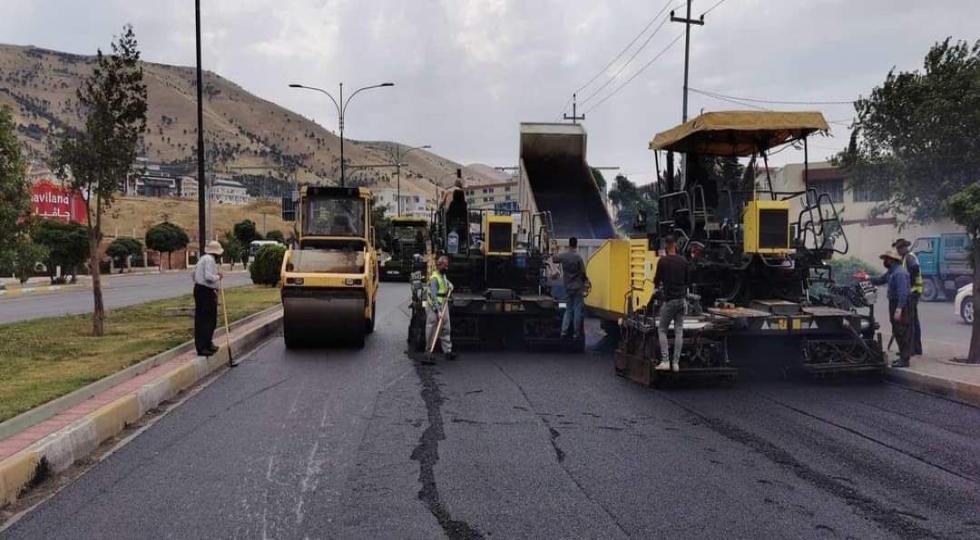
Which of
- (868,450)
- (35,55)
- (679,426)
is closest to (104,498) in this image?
(679,426)

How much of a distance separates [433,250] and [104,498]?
9903 mm

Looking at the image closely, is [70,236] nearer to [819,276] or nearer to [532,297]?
[532,297]

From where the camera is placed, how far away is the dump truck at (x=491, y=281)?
13.0 metres

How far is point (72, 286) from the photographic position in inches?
1387

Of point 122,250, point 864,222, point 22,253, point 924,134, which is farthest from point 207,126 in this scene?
point 22,253

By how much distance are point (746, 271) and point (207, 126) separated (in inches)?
6170

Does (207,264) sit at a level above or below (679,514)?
above

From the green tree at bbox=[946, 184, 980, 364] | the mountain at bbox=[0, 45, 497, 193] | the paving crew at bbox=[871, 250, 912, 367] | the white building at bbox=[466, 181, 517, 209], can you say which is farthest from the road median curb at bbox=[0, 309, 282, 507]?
the mountain at bbox=[0, 45, 497, 193]

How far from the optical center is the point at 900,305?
1055cm

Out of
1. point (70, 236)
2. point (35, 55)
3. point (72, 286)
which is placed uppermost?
point (35, 55)

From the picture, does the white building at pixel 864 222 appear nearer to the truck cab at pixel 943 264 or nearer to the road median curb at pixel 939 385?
the truck cab at pixel 943 264

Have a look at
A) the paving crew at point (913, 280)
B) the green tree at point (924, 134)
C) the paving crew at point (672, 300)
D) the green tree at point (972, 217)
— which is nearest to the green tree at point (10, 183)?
the paving crew at point (672, 300)

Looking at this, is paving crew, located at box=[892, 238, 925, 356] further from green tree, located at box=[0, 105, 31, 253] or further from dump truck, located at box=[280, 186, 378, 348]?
green tree, located at box=[0, 105, 31, 253]

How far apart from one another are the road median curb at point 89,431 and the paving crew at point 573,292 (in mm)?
5388
